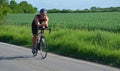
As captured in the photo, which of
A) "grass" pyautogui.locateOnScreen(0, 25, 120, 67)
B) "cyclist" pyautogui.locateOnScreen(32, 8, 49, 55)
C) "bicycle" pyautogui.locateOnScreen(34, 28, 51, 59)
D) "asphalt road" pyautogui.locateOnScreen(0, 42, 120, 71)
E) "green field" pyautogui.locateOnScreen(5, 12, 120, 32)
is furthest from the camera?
"green field" pyautogui.locateOnScreen(5, 12, 120, 32)

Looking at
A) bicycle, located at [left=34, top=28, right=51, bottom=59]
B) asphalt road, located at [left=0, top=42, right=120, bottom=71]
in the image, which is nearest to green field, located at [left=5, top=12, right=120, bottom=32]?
bicycle, located at [left=34, top=28, right=51, bottom=59]

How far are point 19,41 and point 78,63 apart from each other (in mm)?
8330

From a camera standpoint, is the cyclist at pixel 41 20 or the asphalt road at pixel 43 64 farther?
the cyclist at pixel 41 20

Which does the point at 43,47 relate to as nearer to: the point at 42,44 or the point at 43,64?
the point at 42,44

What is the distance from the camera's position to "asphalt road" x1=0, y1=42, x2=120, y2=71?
1166 cm

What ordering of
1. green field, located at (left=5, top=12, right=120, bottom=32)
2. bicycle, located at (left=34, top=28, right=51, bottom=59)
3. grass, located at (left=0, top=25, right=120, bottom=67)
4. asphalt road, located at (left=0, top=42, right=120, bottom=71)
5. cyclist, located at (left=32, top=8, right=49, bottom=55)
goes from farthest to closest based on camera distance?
green field, located at (left=5, top=12, right=120, bottom=32) < bicycle, located at (left=34, top=28, right=51, bottom=59) < cyclist, located at (left=32, top=8, right=49, bottom=55) < grass, located at (left=0, top=25, right=120, bottom=67) < asphalt road, located at (left=0, top=42, right=120, bottom=71)

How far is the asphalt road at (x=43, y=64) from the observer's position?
1166 centimetres

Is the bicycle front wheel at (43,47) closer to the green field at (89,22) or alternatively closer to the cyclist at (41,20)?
the cyclist at (41,20)

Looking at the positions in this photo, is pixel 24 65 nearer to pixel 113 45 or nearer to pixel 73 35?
pixel 113 45

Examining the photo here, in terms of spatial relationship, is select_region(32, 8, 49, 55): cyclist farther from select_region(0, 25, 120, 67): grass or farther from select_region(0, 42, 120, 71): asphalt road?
select_region(0, 25, 120, 67): grass

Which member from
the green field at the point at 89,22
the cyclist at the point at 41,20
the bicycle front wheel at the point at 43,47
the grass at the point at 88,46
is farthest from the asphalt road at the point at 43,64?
the green field at the point at 89,22

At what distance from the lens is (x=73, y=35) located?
717 inches

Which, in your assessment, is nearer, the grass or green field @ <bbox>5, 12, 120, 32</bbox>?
the grass

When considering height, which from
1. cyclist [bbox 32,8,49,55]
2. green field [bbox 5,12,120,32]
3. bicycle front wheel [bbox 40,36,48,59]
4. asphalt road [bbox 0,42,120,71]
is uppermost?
cyclist [bbox 32,8,49,55]
